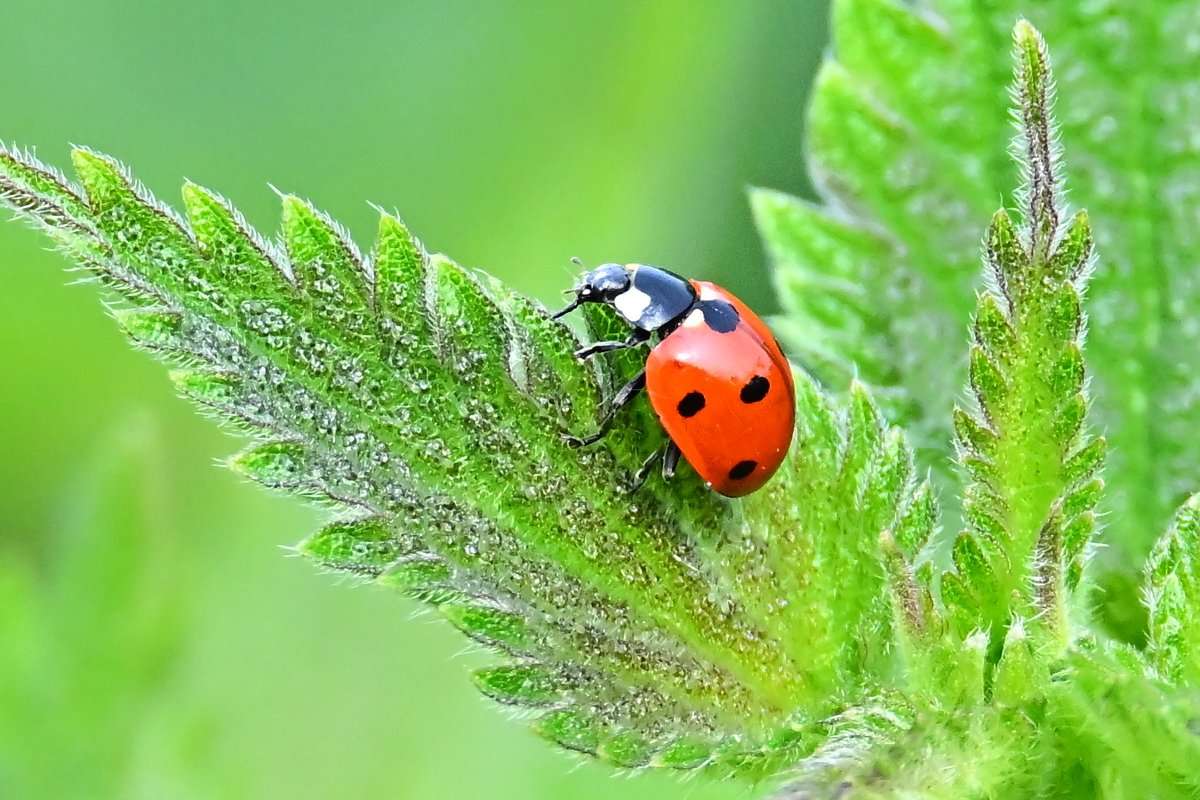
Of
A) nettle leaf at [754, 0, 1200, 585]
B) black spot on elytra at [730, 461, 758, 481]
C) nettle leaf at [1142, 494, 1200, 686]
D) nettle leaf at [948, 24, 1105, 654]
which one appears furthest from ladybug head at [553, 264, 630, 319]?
nettle leaf at [1142, 494, 1200, 686]

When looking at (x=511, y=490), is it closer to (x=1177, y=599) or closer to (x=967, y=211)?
(x=1177, y=599)

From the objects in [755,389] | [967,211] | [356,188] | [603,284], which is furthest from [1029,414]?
[356,188]

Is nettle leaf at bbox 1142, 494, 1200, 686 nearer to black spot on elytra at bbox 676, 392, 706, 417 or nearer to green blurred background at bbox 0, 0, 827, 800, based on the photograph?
black spot on elytra at bbox 676, 392, 706, 417

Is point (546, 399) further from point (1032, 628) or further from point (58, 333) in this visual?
point (58, 333)

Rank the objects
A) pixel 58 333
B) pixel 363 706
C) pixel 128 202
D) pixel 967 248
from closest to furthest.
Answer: pixel 128 202 → pixel 967 248 → pixel 363 706 → pixel 58 333

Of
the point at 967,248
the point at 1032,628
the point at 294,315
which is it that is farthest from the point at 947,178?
the point at 294,315

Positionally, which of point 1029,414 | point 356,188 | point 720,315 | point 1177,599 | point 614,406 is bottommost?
point 1177,599

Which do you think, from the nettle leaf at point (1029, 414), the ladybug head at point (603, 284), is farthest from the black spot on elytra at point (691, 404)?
the nettle leaf at point (1029, 414)
